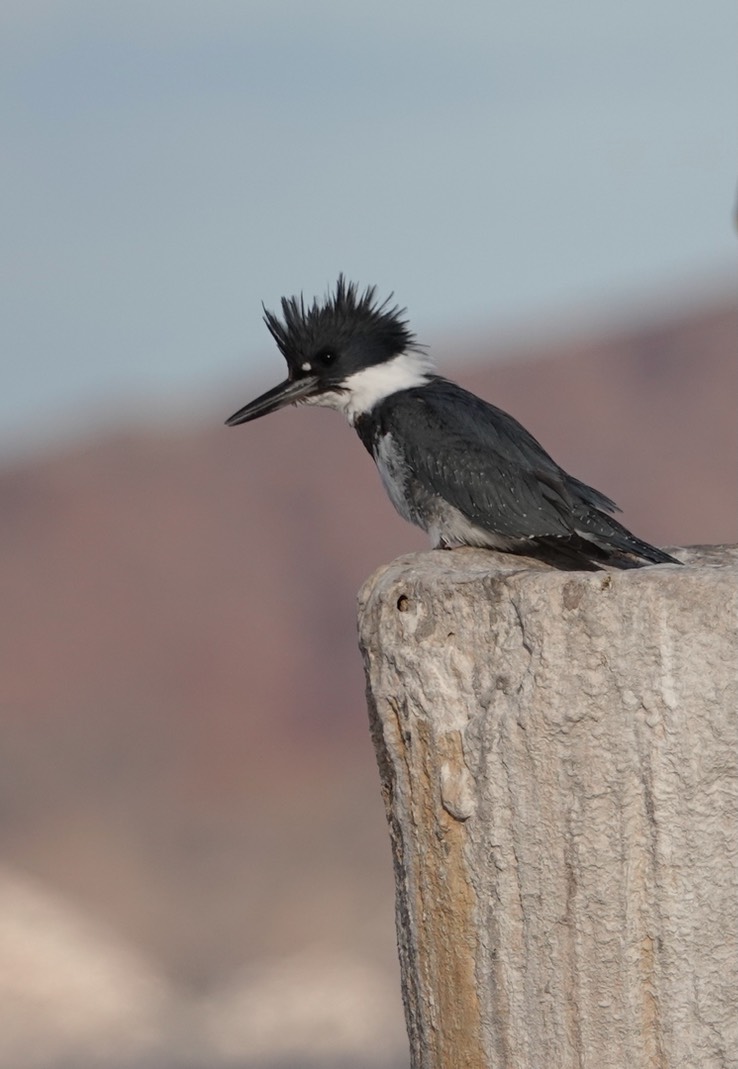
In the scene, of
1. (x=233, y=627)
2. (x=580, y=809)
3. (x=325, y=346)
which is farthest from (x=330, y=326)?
A: (x=233, y=627)

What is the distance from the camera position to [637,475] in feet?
91.2

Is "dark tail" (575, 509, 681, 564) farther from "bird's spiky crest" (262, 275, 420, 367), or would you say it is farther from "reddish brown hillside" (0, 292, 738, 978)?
"reddish brown hillside" (0, 292, 738, 978)

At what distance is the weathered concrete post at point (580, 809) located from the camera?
141 inches

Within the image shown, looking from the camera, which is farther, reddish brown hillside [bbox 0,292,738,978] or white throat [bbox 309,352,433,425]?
reddish brown hillside [bbox 0,292,738,978]

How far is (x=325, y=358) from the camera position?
6133 mm

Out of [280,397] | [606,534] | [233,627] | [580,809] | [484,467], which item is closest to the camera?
[580,809]

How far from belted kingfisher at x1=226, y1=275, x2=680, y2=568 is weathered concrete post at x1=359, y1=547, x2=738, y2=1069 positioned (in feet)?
4.32

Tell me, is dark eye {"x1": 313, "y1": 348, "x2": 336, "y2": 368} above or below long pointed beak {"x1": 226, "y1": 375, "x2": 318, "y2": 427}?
above

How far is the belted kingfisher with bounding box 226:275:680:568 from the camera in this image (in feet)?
17.7

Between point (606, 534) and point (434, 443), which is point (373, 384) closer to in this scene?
point (434, 443)

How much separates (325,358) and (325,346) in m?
0.05

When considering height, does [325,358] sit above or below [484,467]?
above

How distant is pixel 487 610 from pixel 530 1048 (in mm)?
986

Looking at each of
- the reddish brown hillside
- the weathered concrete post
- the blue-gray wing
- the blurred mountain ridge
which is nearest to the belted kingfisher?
the blue-gray wing
